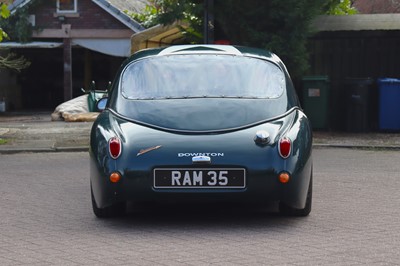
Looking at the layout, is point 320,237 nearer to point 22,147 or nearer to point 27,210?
point 27,210

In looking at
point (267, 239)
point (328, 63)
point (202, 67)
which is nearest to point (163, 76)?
point (202, 67)

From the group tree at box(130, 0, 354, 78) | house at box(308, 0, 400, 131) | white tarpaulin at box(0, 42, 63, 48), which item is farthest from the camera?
white tarpaulin at box(0, 42, 63, 48)

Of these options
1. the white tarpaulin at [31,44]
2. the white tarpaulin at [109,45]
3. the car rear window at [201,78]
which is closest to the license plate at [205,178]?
the car rear window at [201,78]

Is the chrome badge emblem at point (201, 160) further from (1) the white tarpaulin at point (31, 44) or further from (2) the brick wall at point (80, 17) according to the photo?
(2) the brick wall at point (80, 17)

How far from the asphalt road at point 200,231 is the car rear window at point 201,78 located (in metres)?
1.04

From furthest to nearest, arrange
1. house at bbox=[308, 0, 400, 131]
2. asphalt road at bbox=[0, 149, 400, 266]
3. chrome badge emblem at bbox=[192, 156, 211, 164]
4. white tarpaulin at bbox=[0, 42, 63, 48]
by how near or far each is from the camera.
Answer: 1. white tarpaulin at bbox=[0, 42, 63, 48]
2. house at bbox=[308, 0, 400, 131]
3. chrome badge emblem at bbox=[192, 156, 211, 164]
4. asphalt road at bbox=[0, 149, 400, 266]

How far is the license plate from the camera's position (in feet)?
23.9

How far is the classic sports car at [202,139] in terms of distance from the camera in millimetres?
7285

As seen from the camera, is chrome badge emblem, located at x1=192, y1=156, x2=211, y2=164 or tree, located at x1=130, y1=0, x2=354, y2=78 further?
tree, located at x1=130, y1=0, x2=354, y2=78

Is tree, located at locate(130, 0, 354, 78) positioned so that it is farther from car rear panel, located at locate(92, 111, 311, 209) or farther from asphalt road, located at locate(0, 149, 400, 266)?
car rear panel, located at locate(92, 111, 311, 209)

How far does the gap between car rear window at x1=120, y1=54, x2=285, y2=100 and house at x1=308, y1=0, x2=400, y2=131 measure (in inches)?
384

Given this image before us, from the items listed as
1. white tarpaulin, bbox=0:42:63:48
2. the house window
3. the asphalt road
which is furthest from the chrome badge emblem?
the house window

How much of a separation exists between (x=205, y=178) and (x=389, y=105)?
1079 centimetres

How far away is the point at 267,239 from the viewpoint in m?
6.91
